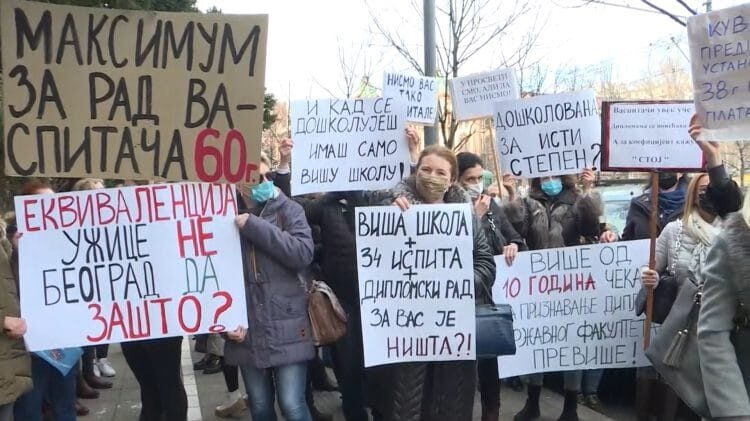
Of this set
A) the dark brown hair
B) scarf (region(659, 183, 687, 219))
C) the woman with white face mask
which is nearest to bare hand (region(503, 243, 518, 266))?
the woman with white face mask

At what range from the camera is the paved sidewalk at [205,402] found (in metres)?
5.57

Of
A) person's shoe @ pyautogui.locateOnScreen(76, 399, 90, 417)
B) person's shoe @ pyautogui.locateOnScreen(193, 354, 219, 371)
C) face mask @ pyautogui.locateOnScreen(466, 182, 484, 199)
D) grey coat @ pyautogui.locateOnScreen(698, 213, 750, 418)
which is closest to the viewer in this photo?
grey coat @ pyautogui.locateOnScreen(698, 213, 750, 418)

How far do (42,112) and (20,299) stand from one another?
92 cm

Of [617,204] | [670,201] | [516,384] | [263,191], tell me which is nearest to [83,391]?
[263,191]

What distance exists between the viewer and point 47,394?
4438mm

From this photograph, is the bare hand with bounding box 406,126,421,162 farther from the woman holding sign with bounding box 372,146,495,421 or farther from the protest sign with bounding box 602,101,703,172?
the protest sign with bounding box 602,101,703,172

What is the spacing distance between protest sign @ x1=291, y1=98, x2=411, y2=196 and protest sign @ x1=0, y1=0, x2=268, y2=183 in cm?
130

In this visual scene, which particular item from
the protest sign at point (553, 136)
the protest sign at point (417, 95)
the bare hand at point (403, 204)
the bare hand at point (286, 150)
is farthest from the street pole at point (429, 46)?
the bare hand at point (403, 204)

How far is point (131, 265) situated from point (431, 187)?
1582mm

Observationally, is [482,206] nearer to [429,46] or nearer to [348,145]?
[348,145]

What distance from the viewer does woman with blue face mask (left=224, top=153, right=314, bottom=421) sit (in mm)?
3816

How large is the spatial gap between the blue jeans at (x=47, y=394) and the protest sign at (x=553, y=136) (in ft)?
11.2

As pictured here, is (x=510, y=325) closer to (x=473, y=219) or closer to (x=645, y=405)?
(x=473, y=219)

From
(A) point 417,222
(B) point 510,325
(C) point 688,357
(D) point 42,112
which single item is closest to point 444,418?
(B) point 510,325
